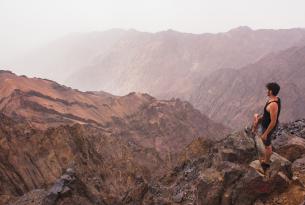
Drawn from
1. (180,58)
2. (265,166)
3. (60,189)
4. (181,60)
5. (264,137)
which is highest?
(180,58)

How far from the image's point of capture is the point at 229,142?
1467 cm

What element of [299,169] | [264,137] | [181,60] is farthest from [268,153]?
[181,60]

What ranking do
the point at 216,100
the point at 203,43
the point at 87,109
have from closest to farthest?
1. the point at 87,109
2. the point at 216,100
3. the point at 203,43

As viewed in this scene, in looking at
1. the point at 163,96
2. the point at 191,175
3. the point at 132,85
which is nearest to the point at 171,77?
the point at 132,85

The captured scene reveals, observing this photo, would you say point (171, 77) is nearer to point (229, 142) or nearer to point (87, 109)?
point (87, 109)

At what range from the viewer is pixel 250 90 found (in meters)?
115

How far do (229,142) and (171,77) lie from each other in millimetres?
152005

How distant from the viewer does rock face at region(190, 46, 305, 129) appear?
100 metres

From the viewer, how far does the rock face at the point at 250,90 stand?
329 ft

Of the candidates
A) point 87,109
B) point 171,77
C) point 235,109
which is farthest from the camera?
point 171,77

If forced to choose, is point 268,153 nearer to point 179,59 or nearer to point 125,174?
point 125,174

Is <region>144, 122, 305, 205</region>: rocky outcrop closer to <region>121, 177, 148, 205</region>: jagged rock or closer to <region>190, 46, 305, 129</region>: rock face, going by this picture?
<region>121, 177, 148, 205</region>: jagged rock

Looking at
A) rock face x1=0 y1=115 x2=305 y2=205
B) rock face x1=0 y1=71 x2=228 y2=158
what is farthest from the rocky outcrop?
rock face x1=0 y1=71 x2=228 y2=158

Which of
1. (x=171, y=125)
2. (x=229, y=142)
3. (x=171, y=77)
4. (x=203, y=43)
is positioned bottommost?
(x=229, y=142)
